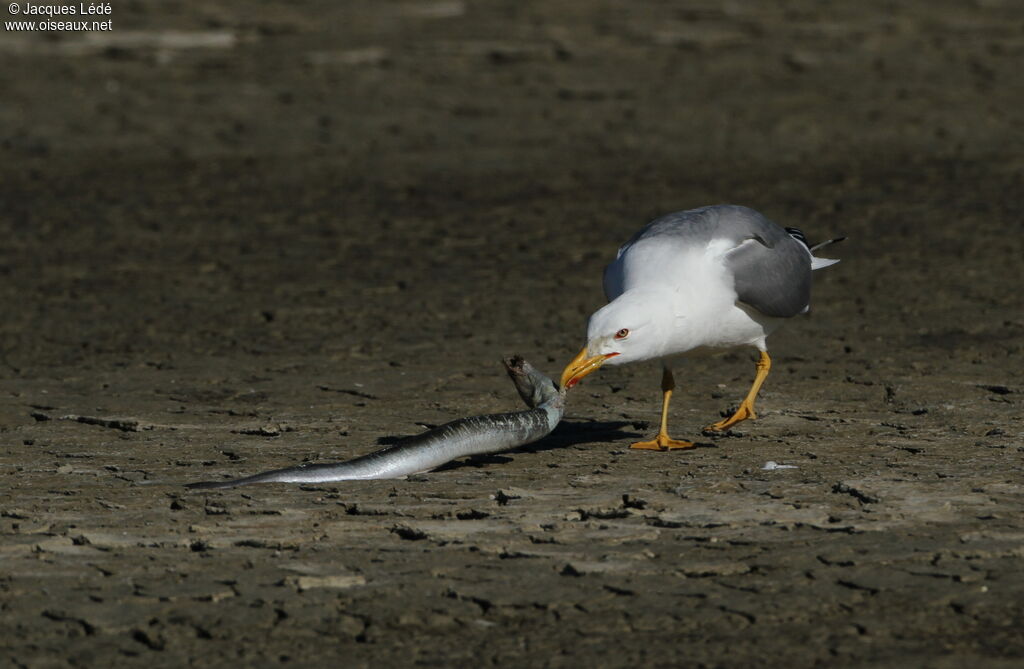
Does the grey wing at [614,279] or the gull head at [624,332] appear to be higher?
the grey wing at [614,279]

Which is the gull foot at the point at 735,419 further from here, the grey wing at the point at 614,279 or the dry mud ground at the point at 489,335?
the grey wing at the point at 614,279

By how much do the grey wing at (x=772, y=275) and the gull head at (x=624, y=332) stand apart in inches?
19.7

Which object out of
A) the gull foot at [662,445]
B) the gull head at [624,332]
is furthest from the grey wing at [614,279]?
the gull foot at [662,445]

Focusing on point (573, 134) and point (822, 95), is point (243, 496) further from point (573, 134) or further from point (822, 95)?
point (822, 95)

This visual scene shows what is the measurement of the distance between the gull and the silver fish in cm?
34

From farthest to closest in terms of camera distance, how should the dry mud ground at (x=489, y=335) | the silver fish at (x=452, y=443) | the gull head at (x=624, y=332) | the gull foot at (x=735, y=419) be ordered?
1. the gull foot at (x=735, y=419)
2. the gull head at (x=624, y=332)
3. the silver fish at (x=452, y=443)
4. the dry mud ground at (x=489, y=335)

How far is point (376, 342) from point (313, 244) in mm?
2696

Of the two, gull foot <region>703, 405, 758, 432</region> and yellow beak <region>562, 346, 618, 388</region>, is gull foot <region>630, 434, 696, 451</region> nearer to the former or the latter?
gull foot <region>703, 405, 758, 432</region>

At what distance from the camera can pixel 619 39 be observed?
18.4 meters

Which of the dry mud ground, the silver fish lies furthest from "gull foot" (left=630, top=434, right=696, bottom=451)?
the silver fish

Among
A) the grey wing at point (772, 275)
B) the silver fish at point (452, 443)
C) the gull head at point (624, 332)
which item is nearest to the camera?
the silver fish at point (452, 443)

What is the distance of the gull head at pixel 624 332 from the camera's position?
6.49 m

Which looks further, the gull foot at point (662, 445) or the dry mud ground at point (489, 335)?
the gull foot at point (662, 445)

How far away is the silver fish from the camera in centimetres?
628
